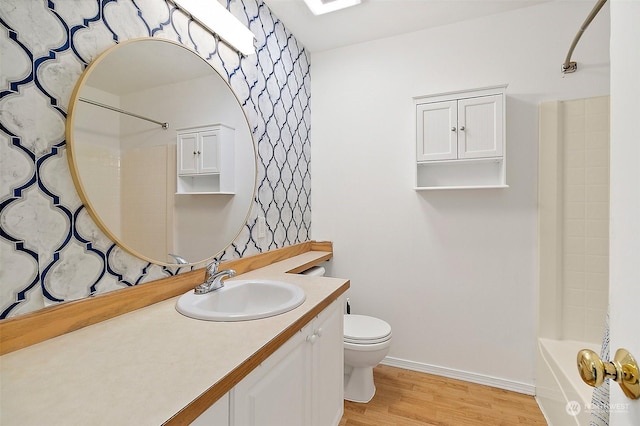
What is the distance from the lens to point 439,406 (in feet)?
6.02

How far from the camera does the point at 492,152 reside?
189cm

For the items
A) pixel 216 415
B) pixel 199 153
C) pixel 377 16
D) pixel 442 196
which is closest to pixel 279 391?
pixel 216 415

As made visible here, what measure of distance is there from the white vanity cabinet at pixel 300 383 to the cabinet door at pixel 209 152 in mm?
862

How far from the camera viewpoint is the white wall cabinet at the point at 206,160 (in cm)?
136

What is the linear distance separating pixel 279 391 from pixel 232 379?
0.31m

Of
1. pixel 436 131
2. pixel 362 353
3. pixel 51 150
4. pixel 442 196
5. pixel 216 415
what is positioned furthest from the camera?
pixel 442 196

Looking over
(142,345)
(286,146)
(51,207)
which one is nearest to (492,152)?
(286,146)

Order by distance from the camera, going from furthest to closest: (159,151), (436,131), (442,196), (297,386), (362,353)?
(442,196)
(436,131)
(362,353)
(159,151)
(297,386)

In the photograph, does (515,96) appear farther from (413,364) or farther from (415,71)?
(413,364)

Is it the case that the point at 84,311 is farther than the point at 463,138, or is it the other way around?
the point at 463,138

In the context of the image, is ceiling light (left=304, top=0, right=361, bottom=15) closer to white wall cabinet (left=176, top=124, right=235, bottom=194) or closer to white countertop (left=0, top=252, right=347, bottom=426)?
white wall cabinet (left=176, top=124, right=235, bottom=194)

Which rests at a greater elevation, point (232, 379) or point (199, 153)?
point (199, 153)
